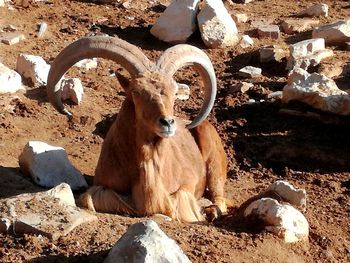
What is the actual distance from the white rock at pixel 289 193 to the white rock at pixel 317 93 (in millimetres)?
2708

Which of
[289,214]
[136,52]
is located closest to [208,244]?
A: [289,214]

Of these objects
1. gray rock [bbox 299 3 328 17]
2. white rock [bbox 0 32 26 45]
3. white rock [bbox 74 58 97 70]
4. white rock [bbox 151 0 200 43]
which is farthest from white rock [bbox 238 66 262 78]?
white rock [bbox 0 32 26 45]

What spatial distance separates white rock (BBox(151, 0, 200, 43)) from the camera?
1462 cm

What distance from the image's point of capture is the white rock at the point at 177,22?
1462 centimetres

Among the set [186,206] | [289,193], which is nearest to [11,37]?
[186,206]

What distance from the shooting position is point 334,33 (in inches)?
586

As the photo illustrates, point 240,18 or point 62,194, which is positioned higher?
point 62,194

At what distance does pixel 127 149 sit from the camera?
10156 mm

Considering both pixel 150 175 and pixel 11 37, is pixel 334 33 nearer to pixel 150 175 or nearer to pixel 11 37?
pixel 11 37

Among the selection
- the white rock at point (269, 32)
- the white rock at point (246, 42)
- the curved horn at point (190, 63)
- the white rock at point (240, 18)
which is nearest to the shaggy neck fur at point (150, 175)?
the curved horn at point (190, 63)

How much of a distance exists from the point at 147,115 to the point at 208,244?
5.25ft

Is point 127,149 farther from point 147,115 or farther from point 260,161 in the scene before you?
point 260,161

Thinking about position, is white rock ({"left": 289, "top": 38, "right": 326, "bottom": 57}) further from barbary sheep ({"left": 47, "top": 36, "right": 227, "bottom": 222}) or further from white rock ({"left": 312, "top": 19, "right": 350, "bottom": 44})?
barbary sheep ({"left": 47, "top": 36, "right": 227, "bottom": 222})

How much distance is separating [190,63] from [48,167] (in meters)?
1.87
